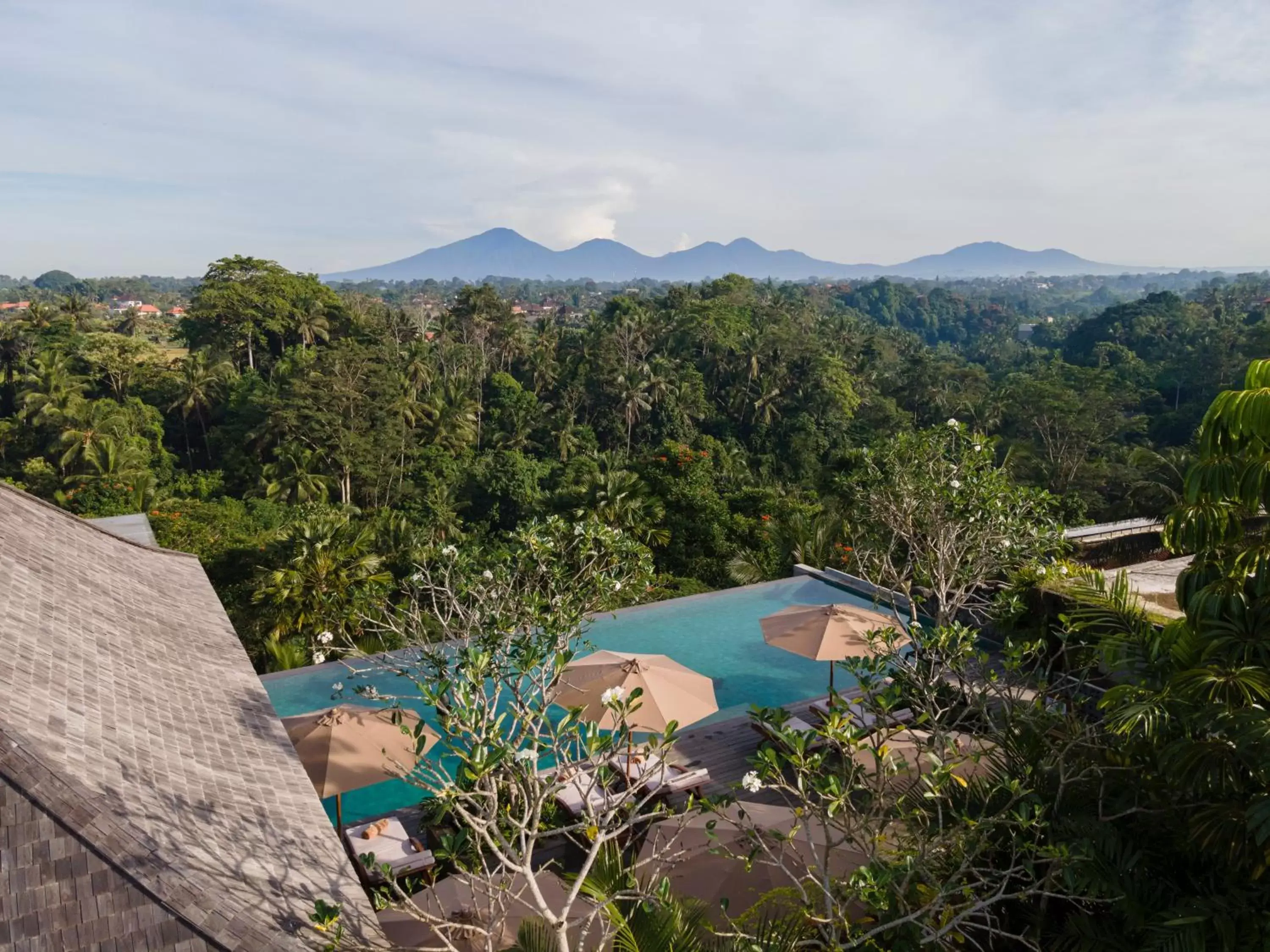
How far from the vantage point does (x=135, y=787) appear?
5066 millimetres

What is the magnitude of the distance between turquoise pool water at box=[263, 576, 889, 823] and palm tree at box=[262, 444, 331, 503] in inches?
712

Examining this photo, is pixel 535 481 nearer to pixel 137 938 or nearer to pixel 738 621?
pixel 738 621

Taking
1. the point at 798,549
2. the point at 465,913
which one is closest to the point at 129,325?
the point at 798,549

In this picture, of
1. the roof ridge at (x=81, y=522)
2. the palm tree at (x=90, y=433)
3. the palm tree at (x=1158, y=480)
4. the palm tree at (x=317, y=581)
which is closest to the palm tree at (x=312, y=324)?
the palm tree at (x=90, y=433)

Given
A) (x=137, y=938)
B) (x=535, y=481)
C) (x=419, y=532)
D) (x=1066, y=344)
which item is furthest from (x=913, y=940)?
(x=1066, y=344)

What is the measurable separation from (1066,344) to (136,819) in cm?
7800

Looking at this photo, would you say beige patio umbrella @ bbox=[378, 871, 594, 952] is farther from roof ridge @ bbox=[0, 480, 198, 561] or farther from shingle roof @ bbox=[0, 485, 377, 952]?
roof ridge @ bbox=[0, 480, 198, 561]

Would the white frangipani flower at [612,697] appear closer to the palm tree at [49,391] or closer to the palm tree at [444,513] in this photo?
the palm tree at [444,513]

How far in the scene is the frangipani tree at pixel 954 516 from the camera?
29.7 ft

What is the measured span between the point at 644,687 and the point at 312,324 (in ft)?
121

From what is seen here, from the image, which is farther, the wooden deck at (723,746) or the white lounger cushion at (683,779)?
the wooden deck at (723,746)

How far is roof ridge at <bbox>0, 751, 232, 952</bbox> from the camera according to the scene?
13.8 ft

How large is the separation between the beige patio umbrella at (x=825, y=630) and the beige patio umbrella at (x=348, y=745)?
437 centimetres

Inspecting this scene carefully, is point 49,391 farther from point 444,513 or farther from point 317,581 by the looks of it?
point 317,581
